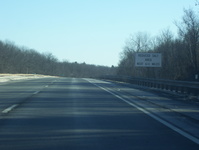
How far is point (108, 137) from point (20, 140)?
2.18 meters

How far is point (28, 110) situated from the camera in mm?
13250

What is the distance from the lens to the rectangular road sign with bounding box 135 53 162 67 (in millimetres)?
36438

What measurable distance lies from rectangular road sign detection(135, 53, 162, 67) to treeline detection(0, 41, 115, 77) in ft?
209

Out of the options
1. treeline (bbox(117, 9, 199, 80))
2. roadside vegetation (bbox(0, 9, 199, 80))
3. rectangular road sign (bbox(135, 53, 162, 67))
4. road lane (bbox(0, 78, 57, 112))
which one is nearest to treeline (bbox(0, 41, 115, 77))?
roadside vegetation (bbox(0, 9, 199, 80))

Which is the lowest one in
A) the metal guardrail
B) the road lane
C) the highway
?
the highway

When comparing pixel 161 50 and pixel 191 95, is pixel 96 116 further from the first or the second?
pixel 161 50

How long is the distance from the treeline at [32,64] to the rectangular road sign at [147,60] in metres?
63.8

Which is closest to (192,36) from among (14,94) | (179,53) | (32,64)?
(179,53)

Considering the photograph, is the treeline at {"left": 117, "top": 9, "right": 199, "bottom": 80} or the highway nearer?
the highway

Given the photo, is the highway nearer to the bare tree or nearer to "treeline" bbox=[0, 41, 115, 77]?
the bare tree

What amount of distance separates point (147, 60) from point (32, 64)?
115 m

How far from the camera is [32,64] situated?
14588 cm

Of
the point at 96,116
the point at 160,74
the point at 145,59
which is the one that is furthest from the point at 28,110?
the point at 160,74

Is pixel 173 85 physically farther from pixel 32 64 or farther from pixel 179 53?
pixel 32 64
